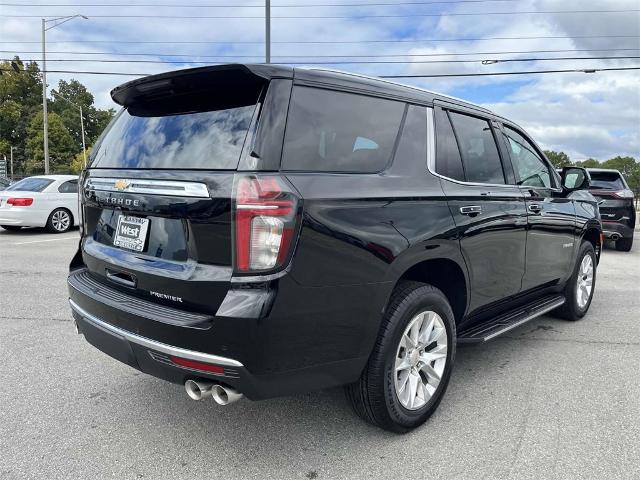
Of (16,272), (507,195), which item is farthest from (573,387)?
(16,272)

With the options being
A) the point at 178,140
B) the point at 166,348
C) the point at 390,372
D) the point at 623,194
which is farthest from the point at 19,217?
the point at 623,194

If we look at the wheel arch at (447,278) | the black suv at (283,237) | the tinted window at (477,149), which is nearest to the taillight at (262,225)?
the black suv at (283,237)

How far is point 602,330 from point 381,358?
3391 millimetres

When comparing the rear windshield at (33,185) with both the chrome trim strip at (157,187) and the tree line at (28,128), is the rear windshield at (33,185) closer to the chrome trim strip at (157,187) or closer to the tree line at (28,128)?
the chrome trim strip at (157,187)

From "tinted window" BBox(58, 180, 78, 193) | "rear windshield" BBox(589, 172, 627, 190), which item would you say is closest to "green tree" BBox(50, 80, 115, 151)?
"tinted window" BBox(58, 180, 78, 193)

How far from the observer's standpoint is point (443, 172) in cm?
322

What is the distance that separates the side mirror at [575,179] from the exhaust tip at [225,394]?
3.78 meters

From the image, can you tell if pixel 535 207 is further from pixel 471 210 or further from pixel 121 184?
pixel 121 184

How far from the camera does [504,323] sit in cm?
380

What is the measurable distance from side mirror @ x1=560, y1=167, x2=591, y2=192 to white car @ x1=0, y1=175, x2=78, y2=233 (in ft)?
36.7

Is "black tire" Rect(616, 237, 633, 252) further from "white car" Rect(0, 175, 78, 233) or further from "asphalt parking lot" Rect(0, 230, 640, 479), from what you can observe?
"white car" Rect(0, 175, 78, 233)

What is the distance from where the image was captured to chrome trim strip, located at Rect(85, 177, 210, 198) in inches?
93.6

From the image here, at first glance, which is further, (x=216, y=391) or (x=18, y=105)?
(x=18, y=105)

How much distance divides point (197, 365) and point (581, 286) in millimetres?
4449
